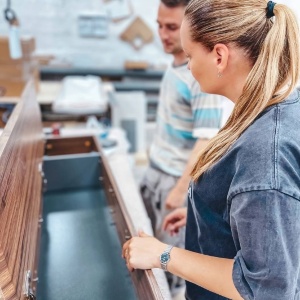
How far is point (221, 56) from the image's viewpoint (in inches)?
21.9

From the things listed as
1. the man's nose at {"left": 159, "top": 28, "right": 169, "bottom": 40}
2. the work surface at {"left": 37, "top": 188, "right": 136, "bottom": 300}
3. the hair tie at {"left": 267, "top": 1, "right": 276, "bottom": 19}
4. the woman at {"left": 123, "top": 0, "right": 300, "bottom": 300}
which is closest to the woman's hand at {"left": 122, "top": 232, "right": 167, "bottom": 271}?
the woman at {"left": 123, "top": 0, "right": 300, "bottom": 300}

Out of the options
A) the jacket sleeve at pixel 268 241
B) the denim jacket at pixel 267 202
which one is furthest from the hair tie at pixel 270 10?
the jacket sleeve at pixel 268 241

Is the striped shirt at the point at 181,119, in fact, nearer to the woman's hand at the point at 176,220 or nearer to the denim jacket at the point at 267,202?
the woman's hand at the point at 176,220

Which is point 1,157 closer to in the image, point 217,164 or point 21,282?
point 21,282

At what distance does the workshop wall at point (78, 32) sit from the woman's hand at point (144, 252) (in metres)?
2.36

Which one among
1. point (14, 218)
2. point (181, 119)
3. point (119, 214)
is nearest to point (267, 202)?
point (14, 218)

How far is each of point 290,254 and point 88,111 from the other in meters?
1.90

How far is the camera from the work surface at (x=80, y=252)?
2.53 ft

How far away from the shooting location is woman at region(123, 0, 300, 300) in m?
0.47

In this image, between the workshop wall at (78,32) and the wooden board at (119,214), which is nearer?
the wooden board at (119,214)

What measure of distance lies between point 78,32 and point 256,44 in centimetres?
242

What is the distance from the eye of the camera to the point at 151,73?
9.44 ft

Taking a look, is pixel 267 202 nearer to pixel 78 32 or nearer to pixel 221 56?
pixel 221 56

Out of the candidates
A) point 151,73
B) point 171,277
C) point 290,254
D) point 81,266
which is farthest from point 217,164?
point 151,73
